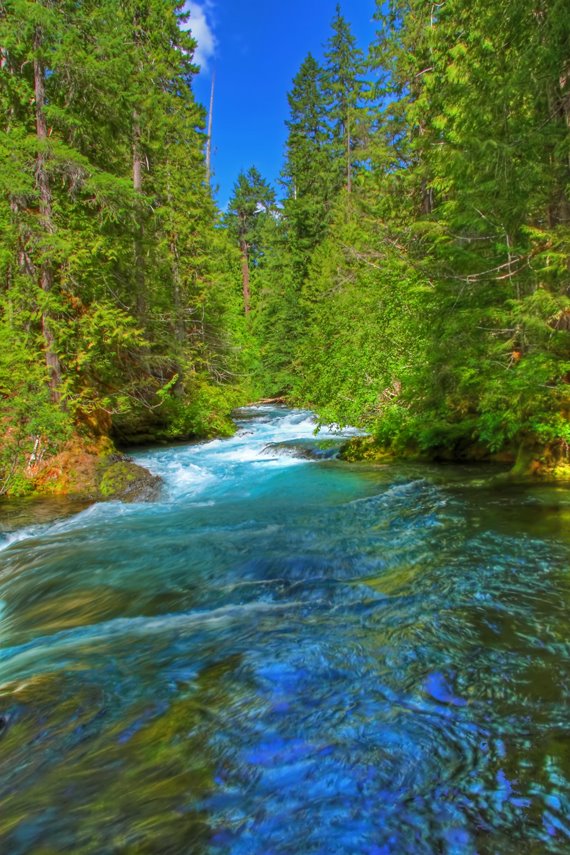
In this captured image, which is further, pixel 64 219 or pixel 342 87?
pixel 342 87

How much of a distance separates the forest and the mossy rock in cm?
79

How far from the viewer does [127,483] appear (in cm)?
1024

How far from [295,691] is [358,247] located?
58.7 feet

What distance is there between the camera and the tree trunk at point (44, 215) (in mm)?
10109

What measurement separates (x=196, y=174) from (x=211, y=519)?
698 inches

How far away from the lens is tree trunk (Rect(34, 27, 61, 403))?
1011 centimetres

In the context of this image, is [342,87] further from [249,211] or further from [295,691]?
[295,691]

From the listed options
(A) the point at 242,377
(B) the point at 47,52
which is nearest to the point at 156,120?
(B) the point at 47,52

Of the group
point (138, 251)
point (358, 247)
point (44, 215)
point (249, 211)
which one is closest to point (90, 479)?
point (44, 215)

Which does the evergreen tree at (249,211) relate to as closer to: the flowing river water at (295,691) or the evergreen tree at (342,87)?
the evergreen tree at (342,87)

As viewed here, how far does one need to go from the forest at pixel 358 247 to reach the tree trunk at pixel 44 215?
46 millimetres

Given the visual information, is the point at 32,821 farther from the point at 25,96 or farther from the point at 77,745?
the point at 25,96

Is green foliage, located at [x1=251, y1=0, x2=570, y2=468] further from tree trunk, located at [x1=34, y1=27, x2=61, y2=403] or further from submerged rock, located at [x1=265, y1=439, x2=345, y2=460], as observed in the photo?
tree trunk, located at [x1=34, y1=27, x2=61, y2=403]

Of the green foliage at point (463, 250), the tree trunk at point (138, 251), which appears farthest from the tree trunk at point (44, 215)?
the green foliage at point (463, 250)
